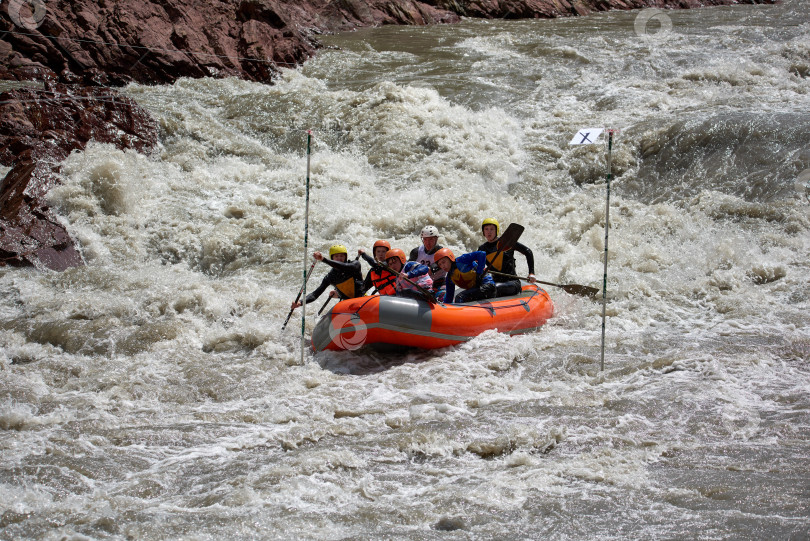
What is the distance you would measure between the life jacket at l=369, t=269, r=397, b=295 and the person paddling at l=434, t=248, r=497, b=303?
472 mm

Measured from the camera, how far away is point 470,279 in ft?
23.6

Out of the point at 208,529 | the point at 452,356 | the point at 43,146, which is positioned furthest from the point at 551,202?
the point at 208,529

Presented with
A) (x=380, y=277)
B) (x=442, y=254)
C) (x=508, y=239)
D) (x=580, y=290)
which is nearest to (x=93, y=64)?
(x=380, y=277)

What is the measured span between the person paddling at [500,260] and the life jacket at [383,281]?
109cm

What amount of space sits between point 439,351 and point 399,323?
477 mm

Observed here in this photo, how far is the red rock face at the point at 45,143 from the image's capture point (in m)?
7.93

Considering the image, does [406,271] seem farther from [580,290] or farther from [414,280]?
[580,290]

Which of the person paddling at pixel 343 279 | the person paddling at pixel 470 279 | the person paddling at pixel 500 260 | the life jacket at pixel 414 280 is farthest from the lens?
the person paddling at pixel 500 260

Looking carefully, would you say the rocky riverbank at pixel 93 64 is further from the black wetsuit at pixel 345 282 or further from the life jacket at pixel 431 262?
the life jacket at pixel 431 262

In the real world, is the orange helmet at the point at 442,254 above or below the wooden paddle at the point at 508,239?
below

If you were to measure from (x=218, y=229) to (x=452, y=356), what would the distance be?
401 centimetres

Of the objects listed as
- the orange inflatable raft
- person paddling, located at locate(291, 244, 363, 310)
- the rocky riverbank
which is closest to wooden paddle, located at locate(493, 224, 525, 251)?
the orange inflatable raft

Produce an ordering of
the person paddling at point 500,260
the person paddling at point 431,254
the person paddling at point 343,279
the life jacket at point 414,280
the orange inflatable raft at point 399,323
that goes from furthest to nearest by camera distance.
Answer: the person paddling at point 500,260
the person paddling at point 431,254
the person paddling at point 343,279
the life jacket at point 414,280
the orange inflatable raft at point 399,323

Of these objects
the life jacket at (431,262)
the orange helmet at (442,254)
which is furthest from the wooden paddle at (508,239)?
the orange helmet at (442,254)
